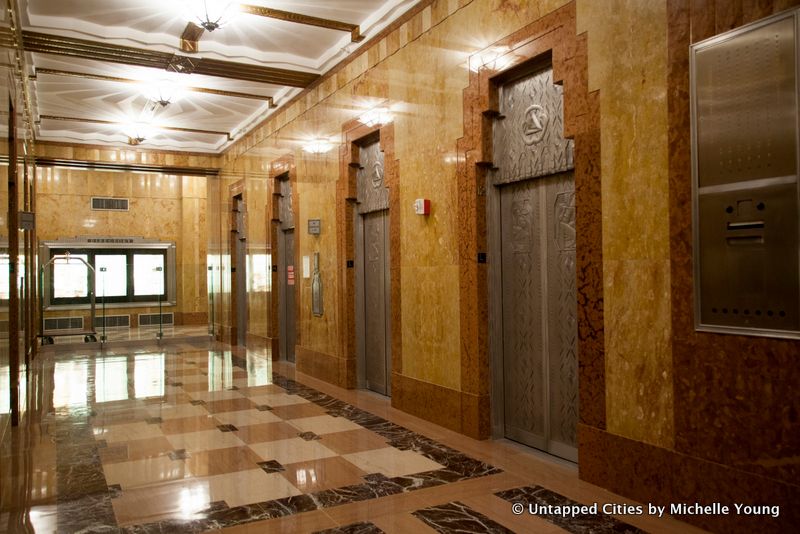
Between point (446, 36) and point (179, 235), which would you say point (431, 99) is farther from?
point (179, 235)

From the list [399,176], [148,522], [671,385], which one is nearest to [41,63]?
[399,176]

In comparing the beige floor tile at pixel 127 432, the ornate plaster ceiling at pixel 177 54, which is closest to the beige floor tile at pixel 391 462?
the beige floor tile at pixel 127 432

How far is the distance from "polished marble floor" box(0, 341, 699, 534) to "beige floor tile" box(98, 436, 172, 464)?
0.06ft

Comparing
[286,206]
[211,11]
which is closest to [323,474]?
[211,11]

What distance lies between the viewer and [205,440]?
5281mm

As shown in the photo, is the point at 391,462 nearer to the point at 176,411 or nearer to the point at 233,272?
the point at 176,411

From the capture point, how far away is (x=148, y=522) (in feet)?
11.5

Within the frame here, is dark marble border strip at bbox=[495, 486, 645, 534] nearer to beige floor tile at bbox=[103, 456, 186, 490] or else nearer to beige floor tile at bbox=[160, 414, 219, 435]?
beige floor tile at bbox=[103, 456, 186, 490]

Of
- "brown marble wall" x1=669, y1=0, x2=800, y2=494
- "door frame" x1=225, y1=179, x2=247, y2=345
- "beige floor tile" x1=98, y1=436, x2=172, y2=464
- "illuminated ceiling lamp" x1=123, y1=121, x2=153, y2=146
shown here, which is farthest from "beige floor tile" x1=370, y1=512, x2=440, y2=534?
"illuminated ceiling lamp" x1=123, y1=121, x2=153, y2=146

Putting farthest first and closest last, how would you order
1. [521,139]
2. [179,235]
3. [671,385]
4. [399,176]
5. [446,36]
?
[179,235], [399,176], [446,36], [521,139], [671,385]

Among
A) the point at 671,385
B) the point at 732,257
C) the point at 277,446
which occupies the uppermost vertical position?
the point at 732,257

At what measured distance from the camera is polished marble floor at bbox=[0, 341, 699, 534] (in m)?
3.50

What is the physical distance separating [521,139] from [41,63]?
6.63 meters

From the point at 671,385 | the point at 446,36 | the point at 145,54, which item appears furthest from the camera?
the point at 145,54
